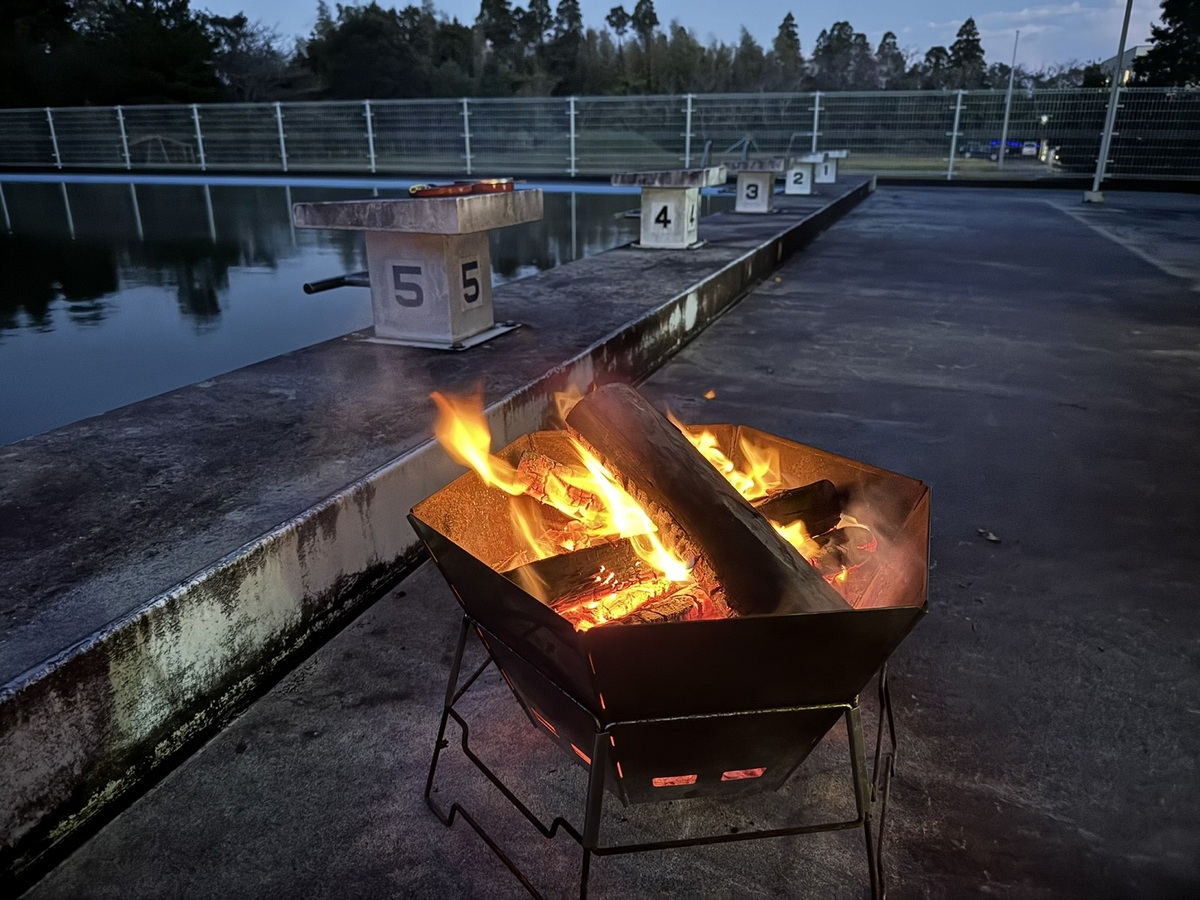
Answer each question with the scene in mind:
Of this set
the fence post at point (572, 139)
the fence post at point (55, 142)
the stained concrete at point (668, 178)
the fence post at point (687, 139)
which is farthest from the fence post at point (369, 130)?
the stained concrete at point (668, 178)

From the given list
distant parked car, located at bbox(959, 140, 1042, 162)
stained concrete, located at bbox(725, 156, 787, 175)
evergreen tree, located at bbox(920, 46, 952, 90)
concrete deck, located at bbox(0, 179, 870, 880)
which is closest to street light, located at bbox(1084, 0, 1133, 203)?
distant parked car, located at bbox(959, 140, 1042, 162)

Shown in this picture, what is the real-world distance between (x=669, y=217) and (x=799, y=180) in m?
6.03

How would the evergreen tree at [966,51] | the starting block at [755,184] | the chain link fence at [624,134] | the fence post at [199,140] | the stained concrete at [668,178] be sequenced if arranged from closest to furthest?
the stained concrete at [668,178] < the starting block at [755,184] < the chain link fence at [624,134] < the fence post at [199,140] < the evergreen tree at [966,51]

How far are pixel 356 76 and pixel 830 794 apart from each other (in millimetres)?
35460

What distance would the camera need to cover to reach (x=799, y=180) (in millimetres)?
10961

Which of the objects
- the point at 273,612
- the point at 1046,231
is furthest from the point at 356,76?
the point at 273,612

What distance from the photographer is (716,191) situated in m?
15.4

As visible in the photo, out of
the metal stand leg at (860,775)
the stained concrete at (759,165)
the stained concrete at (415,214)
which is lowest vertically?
the metal stand leg at (860,775)

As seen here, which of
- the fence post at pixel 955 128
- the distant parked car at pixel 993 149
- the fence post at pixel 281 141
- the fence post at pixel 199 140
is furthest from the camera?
the fence post at pixel 199 140

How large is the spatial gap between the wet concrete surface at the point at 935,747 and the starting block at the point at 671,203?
2790mm

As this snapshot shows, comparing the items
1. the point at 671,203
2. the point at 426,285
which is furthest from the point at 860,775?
the point at 671,203

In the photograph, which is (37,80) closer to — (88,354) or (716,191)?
(716,191)

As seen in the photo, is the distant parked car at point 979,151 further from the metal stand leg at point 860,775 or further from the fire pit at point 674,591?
the metal stand leg at point 860,775

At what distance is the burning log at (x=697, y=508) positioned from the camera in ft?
3.72
